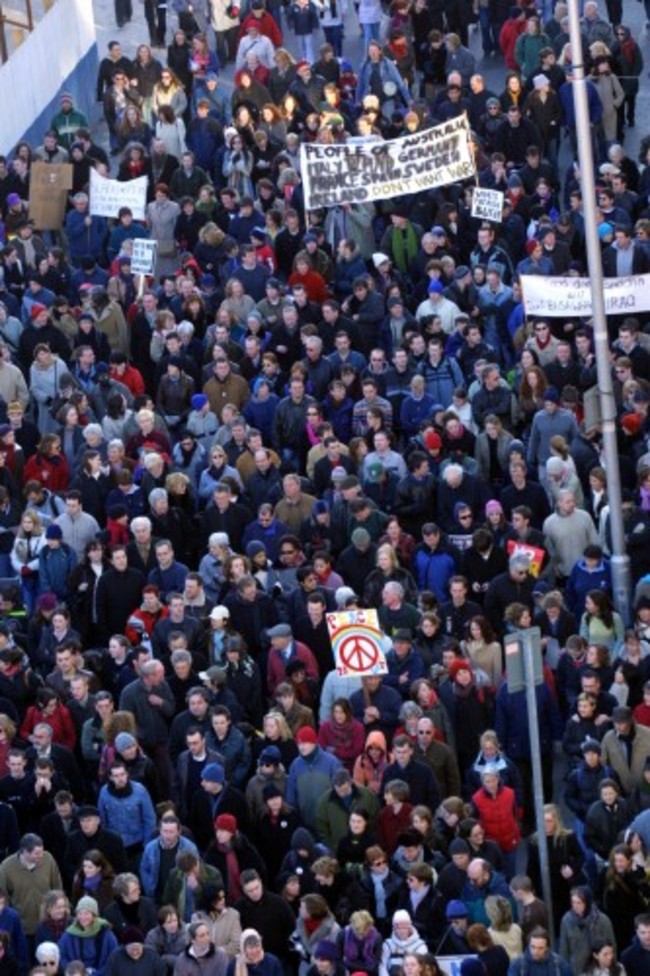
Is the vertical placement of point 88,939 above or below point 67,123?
below

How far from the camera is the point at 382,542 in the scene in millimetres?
29516

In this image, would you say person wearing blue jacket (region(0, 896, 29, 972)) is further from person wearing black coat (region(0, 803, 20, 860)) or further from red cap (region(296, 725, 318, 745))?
red cap (region(296, 725, 318, 745))

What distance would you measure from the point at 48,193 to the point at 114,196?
103 cm

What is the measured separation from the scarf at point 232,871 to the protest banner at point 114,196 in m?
13.0

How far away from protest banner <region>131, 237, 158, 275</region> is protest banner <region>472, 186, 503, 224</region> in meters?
3.18

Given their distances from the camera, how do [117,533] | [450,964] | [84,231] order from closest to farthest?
[450,964] → [117,533] → [84,231]

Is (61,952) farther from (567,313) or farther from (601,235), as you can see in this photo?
(601,235)

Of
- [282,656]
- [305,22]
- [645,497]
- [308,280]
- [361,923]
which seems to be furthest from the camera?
[305,22]

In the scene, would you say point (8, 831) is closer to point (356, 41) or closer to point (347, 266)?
point (347, 266)

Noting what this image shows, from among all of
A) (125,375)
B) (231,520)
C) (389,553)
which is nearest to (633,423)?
(389,553)

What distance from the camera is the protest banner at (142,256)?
35.6 m

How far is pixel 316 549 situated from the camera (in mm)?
29797

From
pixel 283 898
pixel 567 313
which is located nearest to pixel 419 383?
pixel 567 313

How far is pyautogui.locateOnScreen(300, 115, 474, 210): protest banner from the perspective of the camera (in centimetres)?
3559
